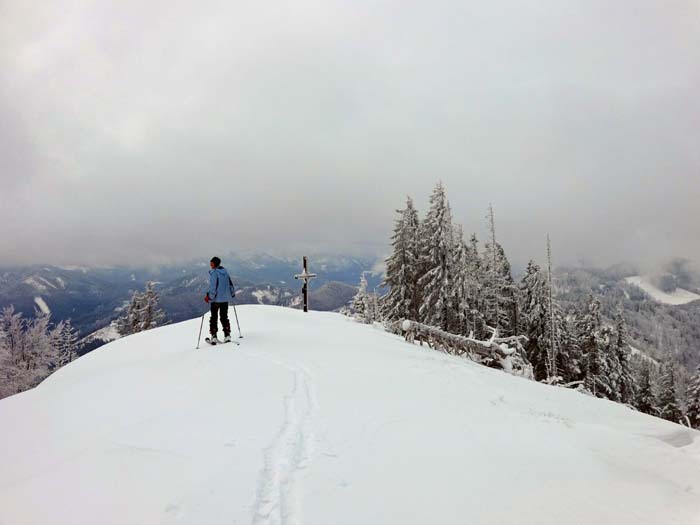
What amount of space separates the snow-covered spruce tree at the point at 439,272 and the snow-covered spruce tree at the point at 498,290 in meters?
5.46

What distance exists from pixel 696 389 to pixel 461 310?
103ft

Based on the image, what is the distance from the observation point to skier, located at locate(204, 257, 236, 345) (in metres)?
11.9

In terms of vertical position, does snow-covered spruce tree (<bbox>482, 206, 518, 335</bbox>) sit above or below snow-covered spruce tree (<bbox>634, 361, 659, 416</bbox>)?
above

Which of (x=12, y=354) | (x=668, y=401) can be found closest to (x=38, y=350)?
(x=12, y=354)

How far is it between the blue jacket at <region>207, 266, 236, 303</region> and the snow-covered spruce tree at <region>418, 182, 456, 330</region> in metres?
21.4

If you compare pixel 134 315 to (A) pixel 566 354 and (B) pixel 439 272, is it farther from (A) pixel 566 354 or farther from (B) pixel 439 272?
(A) pixel 566 354

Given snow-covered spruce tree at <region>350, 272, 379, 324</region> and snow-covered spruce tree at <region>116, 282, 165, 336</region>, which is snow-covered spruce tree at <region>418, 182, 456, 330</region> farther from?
snow-covered spruce tree at <region>116, 282, 165, 336</region>

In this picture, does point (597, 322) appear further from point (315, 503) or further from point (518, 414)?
point (315, 503)

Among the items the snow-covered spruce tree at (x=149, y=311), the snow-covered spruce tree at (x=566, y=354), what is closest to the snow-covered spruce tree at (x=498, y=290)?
the snow-covered spruce tree at (x=566, y=354)

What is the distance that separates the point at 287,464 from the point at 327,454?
55cm

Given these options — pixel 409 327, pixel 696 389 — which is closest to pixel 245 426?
pixel 409 327

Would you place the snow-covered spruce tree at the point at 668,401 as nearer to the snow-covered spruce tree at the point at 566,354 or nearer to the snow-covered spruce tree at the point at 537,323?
the snow-covered spruce tree at the point at 566,354

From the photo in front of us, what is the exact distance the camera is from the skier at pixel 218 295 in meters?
11.9

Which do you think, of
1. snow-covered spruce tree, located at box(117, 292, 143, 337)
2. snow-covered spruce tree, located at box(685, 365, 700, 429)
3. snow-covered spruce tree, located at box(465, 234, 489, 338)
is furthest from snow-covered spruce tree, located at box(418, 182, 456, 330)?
snow-covered spruce tree, located at box(117, 292, 143, 337)
